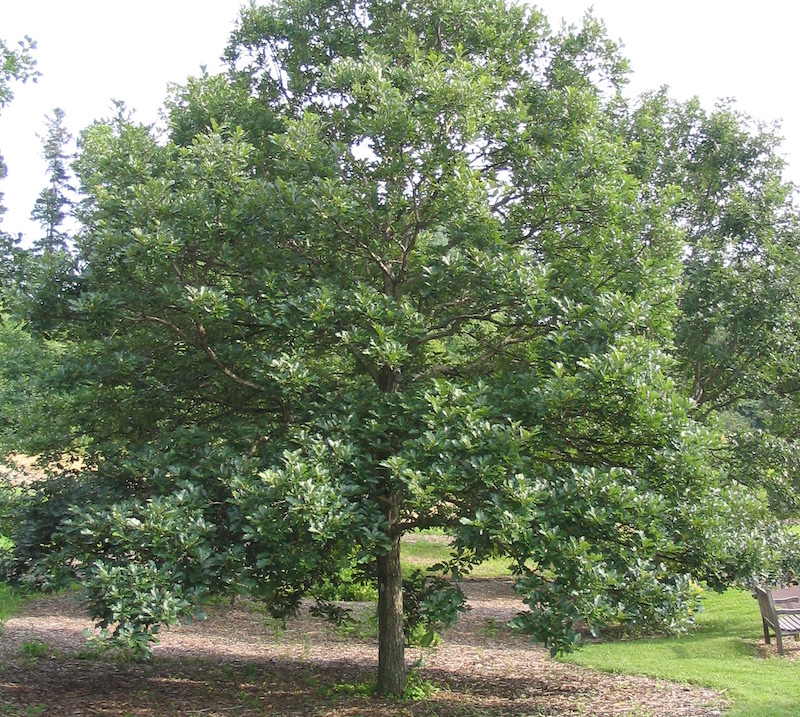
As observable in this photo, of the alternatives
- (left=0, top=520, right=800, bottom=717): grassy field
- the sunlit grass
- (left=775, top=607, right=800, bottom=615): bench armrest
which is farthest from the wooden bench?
the sunlit grass

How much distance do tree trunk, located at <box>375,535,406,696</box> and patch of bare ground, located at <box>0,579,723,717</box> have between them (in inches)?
8.7

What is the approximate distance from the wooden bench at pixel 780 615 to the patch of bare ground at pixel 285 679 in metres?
2.28

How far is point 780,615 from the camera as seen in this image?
11.0 m

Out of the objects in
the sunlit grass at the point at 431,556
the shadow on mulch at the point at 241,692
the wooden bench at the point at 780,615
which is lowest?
the shadow on mulch at the point at 241,692

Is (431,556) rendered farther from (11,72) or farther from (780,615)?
(11,72)

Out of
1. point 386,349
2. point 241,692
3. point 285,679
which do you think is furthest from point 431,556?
point 386,349

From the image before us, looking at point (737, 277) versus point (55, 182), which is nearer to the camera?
point (737, 277)

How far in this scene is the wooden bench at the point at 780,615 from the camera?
1050 cm

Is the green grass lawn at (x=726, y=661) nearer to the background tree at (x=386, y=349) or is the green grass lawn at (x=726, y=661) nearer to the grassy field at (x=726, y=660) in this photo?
the grassy field at (x=726, y=660)

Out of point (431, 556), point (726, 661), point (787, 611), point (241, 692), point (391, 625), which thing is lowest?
point (241, 692)

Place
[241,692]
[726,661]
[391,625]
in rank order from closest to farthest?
[391,625] → [241,692] → [726,661]

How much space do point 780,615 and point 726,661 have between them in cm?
121

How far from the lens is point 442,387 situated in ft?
19.8

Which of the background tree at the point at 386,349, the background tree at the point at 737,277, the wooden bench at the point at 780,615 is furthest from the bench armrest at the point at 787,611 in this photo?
the background tree at the point at 386,349
